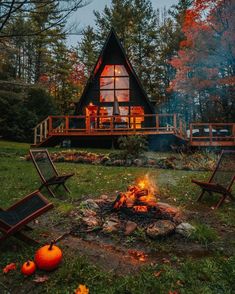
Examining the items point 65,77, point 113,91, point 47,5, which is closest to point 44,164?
point 47,5

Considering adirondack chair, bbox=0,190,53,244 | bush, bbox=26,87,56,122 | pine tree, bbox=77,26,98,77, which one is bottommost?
adirondack chair, bbox=0,190,53,244

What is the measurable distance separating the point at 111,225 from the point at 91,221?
34cm

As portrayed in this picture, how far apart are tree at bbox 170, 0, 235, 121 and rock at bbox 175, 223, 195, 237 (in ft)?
47.9

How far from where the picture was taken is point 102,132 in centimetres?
1464

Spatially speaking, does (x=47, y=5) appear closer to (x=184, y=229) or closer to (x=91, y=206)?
(x=91, y=206)

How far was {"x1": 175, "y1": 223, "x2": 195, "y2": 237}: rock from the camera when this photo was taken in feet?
11.7

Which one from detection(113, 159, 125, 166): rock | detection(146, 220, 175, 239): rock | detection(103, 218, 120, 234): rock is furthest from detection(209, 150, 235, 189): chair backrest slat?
detection(113, 159, 125, 166): rock

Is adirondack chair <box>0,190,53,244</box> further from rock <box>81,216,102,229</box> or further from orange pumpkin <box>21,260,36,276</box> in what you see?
rock <box>81,216,102,229</box>

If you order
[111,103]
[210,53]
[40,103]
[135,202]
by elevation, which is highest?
[210,53]

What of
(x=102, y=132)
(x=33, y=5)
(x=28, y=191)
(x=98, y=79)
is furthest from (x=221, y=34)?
(x=28, y=191)

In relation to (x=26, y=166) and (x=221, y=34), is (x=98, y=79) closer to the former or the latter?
(x=221, y=34)

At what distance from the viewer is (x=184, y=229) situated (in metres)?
3.61

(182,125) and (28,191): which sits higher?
(182,125)

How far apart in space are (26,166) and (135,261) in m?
6.91
